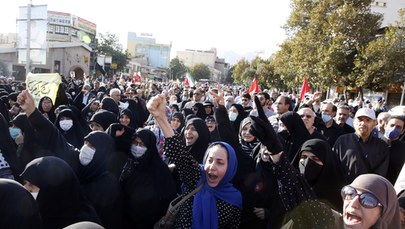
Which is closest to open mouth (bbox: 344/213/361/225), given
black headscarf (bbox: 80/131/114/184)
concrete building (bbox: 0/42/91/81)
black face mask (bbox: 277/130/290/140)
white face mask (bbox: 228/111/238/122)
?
black headscarf (bbox: 80/131/114/184)

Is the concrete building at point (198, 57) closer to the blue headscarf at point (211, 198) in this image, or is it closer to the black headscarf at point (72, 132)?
the black headscarf at point (72, 132)

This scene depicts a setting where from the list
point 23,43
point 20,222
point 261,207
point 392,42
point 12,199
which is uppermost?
point 392,42

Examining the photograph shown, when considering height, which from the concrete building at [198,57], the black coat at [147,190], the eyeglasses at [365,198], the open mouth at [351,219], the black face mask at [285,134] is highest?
the concrete building at [198,57]

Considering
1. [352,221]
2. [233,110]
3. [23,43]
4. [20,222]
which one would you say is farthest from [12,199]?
[23,43]

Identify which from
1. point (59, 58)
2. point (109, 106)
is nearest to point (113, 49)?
point (59, 58)

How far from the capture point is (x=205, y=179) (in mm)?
2639

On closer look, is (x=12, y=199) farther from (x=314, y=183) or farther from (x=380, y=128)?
(x=380, y=128)

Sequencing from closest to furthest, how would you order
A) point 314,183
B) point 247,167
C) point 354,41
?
point 314,183
point 247,167
point 354,41

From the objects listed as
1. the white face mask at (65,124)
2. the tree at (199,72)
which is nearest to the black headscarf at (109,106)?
the white face mask at (65,124)

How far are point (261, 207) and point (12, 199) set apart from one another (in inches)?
74.4

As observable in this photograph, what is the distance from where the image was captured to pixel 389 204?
1973 mm

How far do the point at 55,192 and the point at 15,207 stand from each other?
0.49 m

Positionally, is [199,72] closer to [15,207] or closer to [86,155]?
[86,155]

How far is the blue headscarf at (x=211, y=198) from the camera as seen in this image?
2.53 metres
